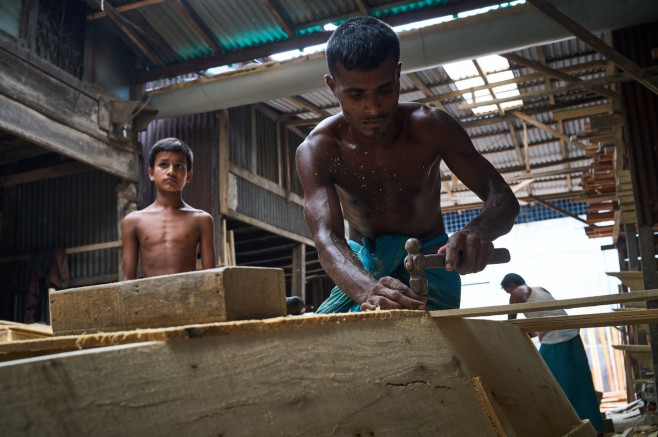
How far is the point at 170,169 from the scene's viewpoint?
482cm

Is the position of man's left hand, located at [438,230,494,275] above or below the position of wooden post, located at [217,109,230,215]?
below

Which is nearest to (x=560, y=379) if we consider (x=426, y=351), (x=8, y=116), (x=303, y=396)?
(x=426, y=351)

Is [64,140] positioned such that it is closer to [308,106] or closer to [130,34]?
[130,34]

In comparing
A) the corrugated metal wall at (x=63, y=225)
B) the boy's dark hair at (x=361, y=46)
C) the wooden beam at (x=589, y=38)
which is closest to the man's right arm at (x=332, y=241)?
the boy's dark hair at (x=361, y=46)

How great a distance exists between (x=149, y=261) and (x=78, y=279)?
5.76 metres

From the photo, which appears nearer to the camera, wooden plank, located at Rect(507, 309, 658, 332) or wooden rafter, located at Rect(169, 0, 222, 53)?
wooden plank, located at Rect(507, 309, 658, 332)

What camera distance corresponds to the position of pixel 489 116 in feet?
42.2

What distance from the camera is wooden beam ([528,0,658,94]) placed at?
6.11 m

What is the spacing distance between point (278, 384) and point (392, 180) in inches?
81.8

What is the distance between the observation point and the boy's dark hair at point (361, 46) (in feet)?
8.74

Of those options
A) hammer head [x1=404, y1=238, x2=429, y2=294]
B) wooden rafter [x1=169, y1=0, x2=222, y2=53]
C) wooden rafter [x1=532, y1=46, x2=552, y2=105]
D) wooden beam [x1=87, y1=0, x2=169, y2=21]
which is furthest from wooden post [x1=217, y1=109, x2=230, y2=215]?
hammer head [x1=404, y1=238, x2=429, y2=294]

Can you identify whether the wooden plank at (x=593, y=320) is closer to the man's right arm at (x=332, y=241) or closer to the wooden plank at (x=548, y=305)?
the wooden plank at (x=548, y=305)

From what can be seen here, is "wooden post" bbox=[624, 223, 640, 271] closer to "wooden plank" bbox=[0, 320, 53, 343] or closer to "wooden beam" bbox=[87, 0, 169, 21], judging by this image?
"wooden beam" bbox=[87, 0, 169, 21]

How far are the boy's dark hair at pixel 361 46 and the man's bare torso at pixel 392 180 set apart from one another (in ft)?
1.53
